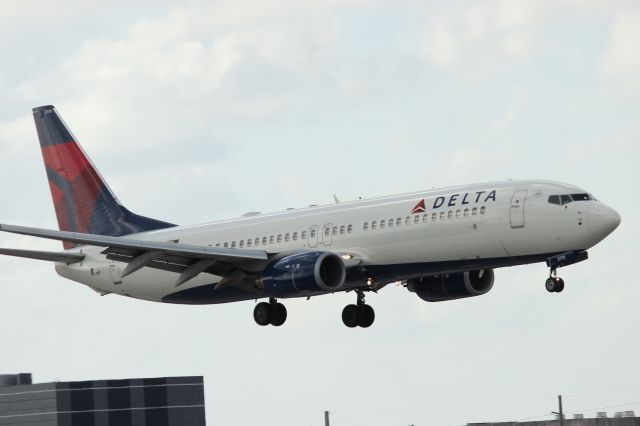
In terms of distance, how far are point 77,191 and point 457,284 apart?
2110 cm

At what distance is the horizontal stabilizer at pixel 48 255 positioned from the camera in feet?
223

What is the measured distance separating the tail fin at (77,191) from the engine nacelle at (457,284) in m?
14.7

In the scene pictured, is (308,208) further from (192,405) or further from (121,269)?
(192,405)

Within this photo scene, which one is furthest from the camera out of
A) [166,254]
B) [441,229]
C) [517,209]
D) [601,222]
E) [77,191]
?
[77,191]

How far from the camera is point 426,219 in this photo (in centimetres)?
6119

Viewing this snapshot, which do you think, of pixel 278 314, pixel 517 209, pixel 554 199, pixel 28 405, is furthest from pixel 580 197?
pixel 28 405

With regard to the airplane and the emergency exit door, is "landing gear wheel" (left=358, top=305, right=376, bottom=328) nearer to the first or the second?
the airplane

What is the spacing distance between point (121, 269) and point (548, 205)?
73.3 feet

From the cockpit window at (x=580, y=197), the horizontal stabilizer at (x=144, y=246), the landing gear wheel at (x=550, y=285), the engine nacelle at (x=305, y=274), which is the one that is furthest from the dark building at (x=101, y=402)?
the cockpit window at (x=580, y=197)

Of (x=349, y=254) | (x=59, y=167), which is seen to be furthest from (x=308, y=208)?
(x=59, y=167)

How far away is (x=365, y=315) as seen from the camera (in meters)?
68.9

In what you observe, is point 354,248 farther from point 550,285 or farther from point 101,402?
point 101,402

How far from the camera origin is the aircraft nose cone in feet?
190

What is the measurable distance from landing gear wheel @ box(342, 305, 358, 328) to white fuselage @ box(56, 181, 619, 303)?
467 cm
